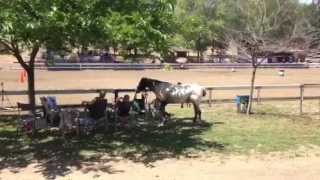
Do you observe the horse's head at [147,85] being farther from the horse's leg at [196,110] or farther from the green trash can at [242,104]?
the green trash can at [242,104]

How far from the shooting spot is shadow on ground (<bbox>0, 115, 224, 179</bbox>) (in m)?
11.6

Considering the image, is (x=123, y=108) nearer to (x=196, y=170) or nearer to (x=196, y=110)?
(x=196, y=110)

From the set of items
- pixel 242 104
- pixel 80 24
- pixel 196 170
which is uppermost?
pixel 80 24

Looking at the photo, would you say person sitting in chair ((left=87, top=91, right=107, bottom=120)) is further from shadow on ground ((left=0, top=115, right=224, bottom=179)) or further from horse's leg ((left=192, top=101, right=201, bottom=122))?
horse's leg ((left=192, top=101, right=201, bottom=122))

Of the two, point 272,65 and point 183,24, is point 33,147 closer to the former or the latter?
point 183,24

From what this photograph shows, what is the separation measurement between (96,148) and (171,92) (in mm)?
4038

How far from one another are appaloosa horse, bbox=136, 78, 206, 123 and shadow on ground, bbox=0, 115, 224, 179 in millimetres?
1001

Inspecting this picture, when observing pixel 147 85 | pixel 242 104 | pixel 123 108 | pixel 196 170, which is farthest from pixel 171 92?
pixel 196 170

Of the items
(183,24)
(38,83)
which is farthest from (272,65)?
(183,24)

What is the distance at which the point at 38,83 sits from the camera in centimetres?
3472

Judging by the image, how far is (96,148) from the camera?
1316cm

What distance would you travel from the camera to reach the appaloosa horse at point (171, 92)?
16.6 meters

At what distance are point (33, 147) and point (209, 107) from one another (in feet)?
30.7

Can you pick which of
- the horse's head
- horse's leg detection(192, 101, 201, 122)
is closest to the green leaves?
the horse's head
